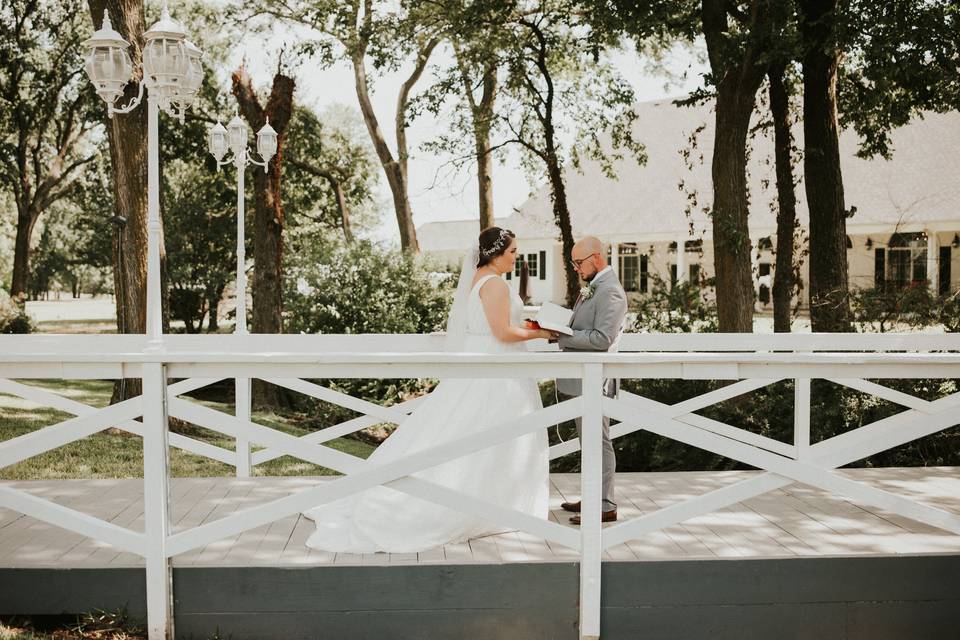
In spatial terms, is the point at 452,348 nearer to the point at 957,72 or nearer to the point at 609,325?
the point at 609,325

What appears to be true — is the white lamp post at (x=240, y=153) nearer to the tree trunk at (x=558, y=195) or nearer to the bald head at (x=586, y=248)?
the bald head at (x=586, y=248)

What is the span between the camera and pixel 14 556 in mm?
4801

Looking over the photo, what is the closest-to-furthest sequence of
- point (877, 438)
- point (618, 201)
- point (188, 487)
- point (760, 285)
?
point (877, 438), point (188, 487), point (760, 285), point (618, 201)

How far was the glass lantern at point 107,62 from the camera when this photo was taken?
209 inches

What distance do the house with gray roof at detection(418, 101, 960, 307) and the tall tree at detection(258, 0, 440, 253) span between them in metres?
3.01

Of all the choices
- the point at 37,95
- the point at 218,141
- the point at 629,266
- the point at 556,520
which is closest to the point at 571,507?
the point at 556,520

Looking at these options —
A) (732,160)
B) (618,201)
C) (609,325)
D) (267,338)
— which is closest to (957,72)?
(732,160)

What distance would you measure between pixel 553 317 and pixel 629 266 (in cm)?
2627

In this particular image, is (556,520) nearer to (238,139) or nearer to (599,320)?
(599,320)

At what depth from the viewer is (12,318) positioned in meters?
21.4

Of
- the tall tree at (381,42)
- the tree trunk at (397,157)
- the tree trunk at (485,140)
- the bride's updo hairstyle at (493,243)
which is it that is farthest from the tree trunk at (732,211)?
the tree trunk at (397,157)

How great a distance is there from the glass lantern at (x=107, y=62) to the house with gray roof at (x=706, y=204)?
1875 cm

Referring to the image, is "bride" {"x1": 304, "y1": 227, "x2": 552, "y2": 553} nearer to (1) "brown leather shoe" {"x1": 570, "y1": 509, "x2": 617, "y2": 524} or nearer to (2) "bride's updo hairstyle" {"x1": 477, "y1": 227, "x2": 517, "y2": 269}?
(2) "bride's updo hairstyle" {"x1": 477, "y1": 227, "x2": 517, "y2": 269}

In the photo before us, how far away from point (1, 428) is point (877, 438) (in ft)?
34.3
